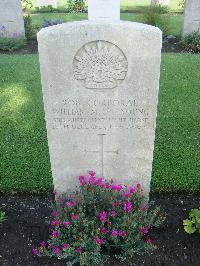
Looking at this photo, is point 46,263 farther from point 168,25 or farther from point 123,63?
point 168,25

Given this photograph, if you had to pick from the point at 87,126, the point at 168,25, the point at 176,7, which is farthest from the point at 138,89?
the point at 176,7

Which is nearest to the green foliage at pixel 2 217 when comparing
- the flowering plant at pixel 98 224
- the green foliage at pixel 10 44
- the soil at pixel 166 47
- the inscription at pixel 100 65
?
the flowering plant at pixel 98 224

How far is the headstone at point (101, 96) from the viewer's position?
2820 millimetres

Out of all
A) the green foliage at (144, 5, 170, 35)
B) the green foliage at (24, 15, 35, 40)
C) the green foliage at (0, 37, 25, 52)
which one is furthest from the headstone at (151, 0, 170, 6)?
the green foliage at (0, 37, 25, 52)

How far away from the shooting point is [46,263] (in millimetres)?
3404

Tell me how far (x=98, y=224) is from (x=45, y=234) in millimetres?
683

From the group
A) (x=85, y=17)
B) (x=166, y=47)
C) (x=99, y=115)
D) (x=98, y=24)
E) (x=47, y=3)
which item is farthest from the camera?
(x=47, y=3)

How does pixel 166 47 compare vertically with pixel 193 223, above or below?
above

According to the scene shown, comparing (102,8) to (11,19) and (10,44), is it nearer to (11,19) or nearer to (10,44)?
(10,44)

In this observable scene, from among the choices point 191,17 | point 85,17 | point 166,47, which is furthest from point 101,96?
point 85,17

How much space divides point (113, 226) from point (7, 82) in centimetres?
488

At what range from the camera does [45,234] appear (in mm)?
3691

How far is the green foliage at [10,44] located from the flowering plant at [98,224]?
685 centimetres

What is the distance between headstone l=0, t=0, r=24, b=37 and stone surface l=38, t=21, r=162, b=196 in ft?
24.6
